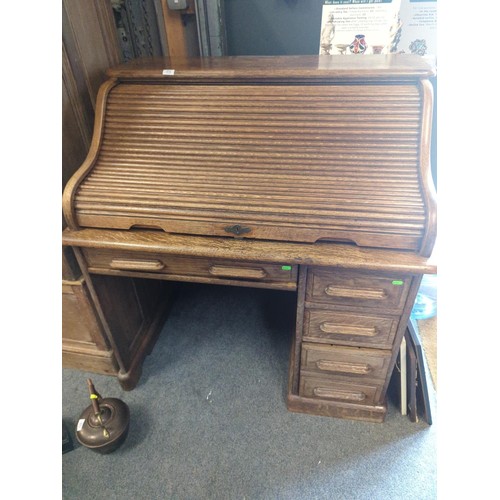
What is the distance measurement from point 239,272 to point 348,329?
1.39 feet

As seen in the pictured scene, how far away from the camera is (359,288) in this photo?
110 cm

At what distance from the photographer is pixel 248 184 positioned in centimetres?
110

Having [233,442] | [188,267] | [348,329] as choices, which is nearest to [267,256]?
[188,267]

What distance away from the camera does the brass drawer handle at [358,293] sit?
1097 millimetres

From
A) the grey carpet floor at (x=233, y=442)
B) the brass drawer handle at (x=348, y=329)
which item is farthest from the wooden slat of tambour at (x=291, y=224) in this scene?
the grey carpet floor at (x=233, y=442)

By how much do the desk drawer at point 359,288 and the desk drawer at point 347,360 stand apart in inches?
8.8

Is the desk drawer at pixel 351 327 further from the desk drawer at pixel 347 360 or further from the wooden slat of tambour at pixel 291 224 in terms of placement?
the wooden slat of tambour at pixel 291 224

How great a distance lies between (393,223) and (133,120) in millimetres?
928

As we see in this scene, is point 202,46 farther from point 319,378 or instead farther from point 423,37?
point 319,378

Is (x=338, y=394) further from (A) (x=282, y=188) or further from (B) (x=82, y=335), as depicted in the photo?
(B) (x=82, y=335)

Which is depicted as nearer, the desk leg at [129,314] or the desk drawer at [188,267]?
the desk drawer at [188,267]

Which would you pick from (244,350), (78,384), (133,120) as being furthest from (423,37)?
(78,384)

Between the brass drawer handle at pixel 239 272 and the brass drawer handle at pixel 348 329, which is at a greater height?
the brass drawer handle at pixel 239 272

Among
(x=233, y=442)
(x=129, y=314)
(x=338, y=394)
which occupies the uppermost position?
(x=129, y=314)
